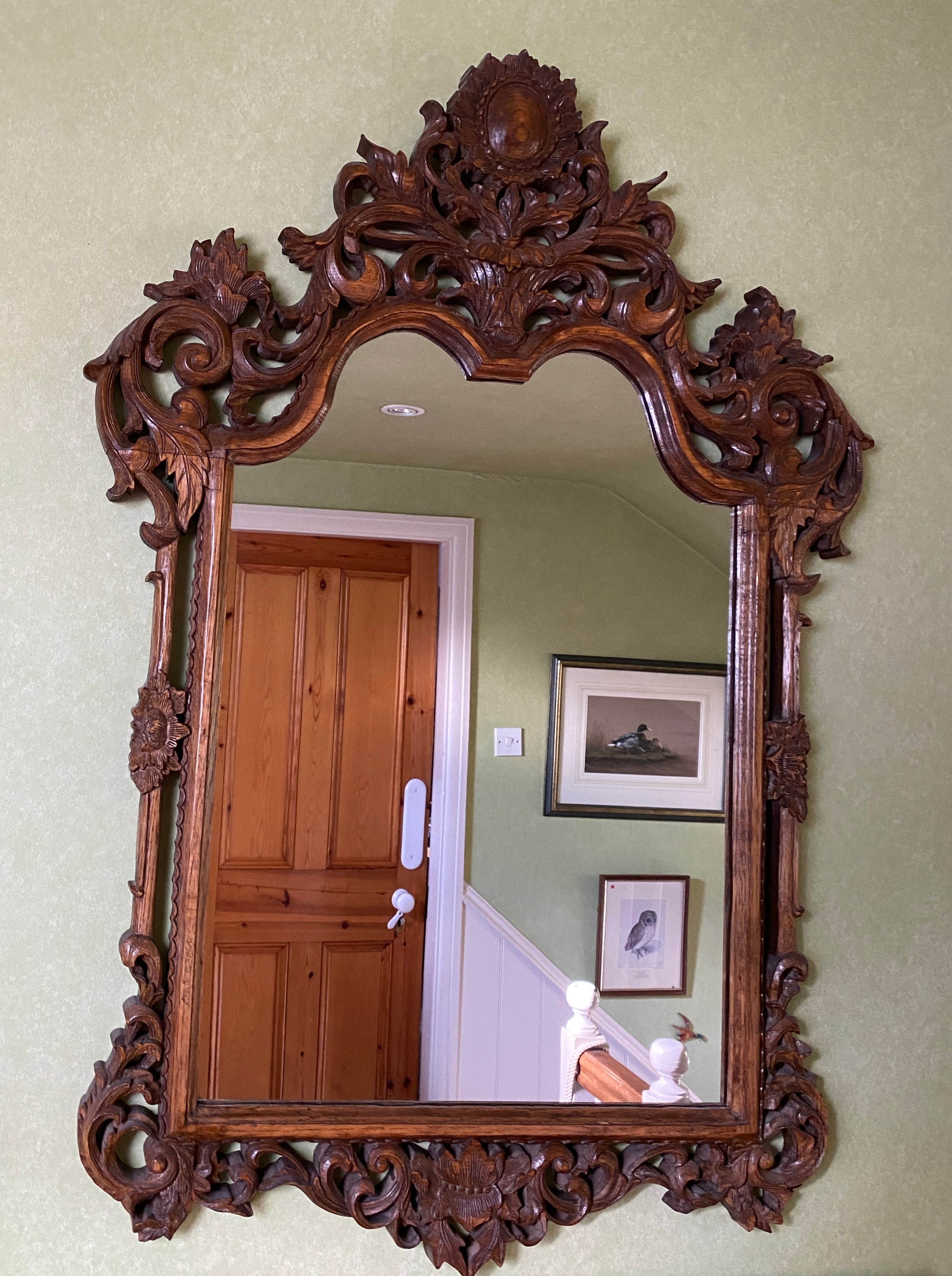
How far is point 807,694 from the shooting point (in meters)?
1.46

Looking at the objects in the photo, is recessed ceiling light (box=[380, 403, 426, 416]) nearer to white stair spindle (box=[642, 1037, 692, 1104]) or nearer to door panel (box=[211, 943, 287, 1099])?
door panel (box=[211, 943, 287, 1099])

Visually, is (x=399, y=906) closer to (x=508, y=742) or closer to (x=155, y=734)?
(x=508, y=742)

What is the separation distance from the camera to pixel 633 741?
134cm

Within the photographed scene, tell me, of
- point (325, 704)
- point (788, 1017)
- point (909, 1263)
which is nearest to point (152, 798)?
point (325, 704)

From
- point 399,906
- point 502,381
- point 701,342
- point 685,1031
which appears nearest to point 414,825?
point 399,906

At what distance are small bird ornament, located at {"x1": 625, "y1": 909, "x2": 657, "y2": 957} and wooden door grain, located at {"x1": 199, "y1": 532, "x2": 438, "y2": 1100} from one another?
0.25m

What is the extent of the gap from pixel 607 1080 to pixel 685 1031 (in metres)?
0.11

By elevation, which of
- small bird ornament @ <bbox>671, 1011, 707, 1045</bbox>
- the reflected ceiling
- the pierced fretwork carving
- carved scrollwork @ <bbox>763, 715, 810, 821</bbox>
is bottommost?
the pierced fretwork carving

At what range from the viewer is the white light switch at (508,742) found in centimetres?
132

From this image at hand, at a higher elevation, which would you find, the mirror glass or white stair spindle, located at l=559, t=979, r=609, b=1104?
the mirror glass

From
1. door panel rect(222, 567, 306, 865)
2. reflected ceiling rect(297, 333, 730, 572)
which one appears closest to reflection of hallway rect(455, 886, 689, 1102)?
door panel rect(222, 567, 306, 865)

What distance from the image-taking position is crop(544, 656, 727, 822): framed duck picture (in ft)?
4.36

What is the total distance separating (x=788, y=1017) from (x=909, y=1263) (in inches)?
15.1

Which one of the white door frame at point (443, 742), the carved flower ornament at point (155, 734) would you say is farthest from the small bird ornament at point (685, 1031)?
the carved flower ornament at point (155, 734)
